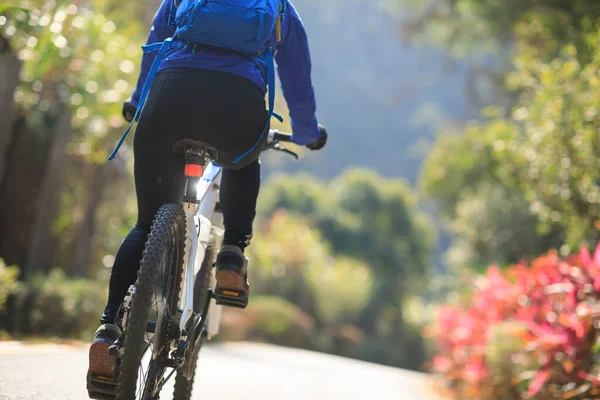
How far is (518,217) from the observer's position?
55.9ft

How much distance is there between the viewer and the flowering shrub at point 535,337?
6.27 metres

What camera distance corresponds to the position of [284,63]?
3.67 m

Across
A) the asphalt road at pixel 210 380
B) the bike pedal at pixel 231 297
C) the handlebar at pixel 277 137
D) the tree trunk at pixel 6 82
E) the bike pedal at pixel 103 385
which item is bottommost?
the asphalt road at pixel 210 380

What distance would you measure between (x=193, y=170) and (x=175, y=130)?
0.56 feet

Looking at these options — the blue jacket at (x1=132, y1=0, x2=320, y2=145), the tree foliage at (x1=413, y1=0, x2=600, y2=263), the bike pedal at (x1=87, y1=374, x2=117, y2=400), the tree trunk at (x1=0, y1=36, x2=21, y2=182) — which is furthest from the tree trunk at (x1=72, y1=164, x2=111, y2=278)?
the bike pedal at (x1=87, y1=374, x2=117, y2=400)

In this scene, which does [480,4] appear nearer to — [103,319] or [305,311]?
[305,311]

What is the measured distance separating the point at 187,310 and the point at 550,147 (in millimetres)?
6839

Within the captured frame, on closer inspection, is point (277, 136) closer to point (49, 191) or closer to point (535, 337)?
point (535, 337)

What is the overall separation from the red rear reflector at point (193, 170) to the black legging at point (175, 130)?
65mm

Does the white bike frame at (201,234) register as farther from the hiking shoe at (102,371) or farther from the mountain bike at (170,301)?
the hiking shoe at (102,371)

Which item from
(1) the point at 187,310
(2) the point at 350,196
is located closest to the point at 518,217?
(1) the point at 187,310

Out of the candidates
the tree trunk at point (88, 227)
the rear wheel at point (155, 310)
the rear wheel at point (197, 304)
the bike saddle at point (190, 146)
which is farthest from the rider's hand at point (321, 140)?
the tree trunk at point (88, 227)

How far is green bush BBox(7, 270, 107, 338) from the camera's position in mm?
8789

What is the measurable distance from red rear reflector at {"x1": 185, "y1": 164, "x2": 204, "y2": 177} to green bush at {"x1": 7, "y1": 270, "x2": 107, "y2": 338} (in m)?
6.21
